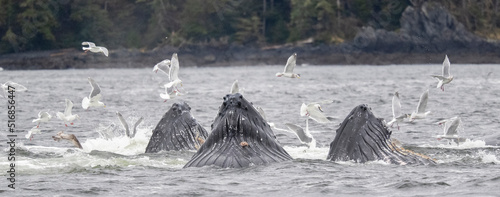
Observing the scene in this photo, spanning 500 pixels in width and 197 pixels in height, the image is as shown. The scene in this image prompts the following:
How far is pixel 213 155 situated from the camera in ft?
39.0

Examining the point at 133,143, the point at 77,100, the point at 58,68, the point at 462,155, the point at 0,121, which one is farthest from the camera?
the point at 58,68

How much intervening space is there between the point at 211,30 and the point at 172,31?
4.59m

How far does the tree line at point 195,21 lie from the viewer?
106 metres

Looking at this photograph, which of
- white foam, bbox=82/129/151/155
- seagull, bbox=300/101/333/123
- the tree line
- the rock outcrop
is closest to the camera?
white foam, bbox=82/129/151/155

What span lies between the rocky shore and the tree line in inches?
61.4

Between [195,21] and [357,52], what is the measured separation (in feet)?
70.3

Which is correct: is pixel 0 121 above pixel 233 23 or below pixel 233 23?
below

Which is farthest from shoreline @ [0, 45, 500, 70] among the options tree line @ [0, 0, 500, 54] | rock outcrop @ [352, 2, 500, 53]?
tree line @ [0, 0, 500, 54]

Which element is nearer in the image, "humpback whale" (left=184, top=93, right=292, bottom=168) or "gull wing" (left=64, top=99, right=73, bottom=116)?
"humpback whale" (left=184, top=93, right=292, bottom=168)

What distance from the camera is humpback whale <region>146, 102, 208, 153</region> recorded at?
14180 mm

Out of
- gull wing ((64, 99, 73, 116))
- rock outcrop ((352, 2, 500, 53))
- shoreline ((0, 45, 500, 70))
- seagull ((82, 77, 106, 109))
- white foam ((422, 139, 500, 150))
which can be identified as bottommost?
white foam ((422, 139, 500, 150))

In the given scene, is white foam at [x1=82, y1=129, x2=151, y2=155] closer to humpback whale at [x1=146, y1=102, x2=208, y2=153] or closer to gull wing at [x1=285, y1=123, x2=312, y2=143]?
humpback whale at [x1=146, y1=102, x2=208, y2=153]

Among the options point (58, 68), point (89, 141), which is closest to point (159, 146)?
point (89, 141)

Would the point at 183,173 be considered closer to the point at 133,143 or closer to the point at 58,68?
the point at 133,143
